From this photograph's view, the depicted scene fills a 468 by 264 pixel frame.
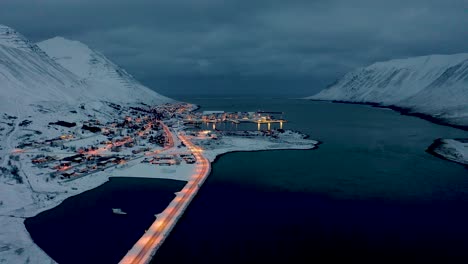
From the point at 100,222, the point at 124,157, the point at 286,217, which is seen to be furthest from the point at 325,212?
the point at 124,157

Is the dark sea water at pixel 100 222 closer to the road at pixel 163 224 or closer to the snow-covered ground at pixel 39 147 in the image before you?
the road at pixel 163 224

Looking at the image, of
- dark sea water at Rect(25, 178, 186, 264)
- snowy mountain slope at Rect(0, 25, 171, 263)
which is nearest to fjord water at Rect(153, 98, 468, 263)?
dark sea water at Rect(25, 178, 186, 264)

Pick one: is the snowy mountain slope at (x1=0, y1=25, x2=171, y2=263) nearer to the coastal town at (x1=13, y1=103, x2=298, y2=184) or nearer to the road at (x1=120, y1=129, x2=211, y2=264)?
the coastal town at (x1=13, y1=103, x2=298, y2=184)

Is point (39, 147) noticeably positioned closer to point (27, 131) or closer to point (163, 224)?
point (27, 131)

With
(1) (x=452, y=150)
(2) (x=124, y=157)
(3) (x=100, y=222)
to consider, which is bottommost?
(3) (x=100, y=222)

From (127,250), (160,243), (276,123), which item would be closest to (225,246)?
(160,243)

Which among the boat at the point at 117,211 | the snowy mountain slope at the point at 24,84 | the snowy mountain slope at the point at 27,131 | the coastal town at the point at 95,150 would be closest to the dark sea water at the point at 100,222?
the boat at the point at 117,211
